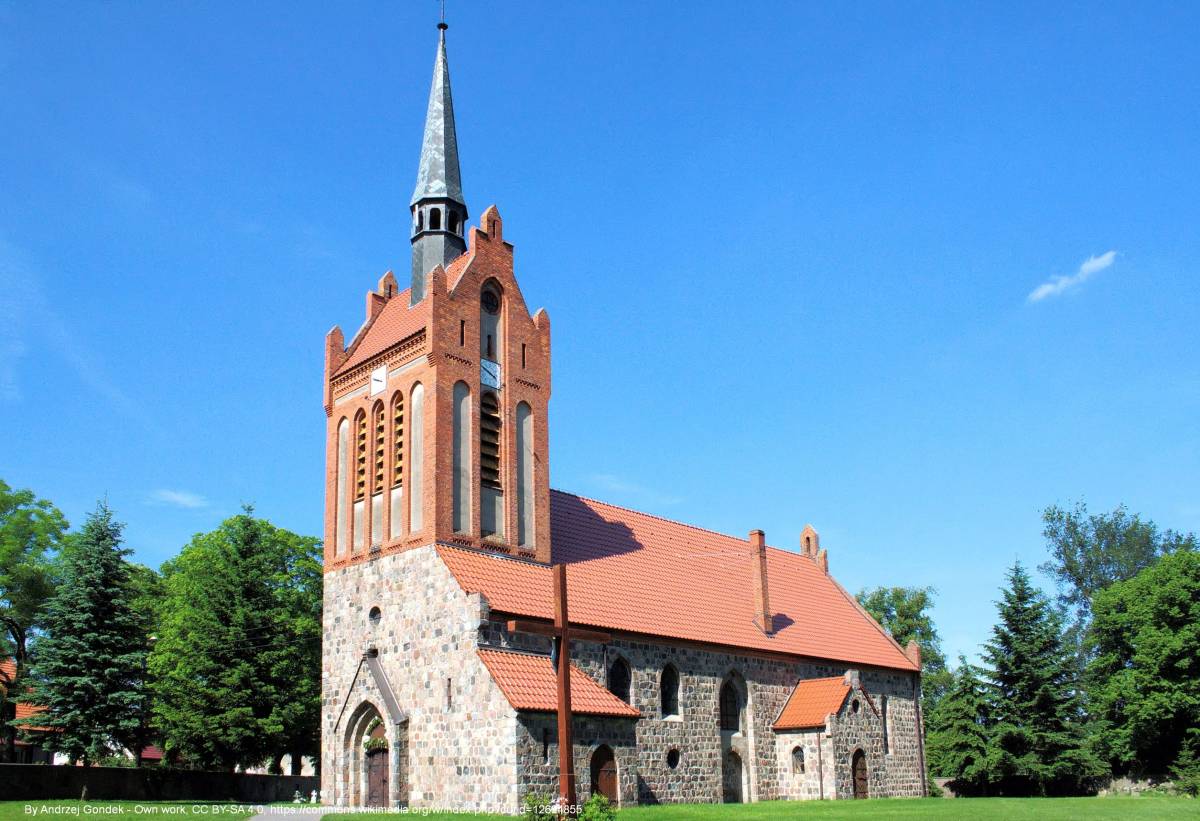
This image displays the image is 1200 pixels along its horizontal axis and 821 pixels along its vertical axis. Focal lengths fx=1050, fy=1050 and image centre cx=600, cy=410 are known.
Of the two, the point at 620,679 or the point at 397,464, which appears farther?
the point at 397,464

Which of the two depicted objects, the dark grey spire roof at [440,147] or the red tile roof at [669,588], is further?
the dark grey spire roof at [440,147]

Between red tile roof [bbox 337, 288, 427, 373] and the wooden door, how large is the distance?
10.8 meters

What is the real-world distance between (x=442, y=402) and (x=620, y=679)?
8.82 meters

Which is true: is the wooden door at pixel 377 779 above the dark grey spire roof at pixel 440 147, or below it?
below

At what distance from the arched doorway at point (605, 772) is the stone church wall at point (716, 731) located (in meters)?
0.28

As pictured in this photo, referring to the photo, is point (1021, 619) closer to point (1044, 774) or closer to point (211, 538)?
point (1044, 774)

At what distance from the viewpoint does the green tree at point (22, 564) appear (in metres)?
42.7

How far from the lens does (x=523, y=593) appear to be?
26.7m

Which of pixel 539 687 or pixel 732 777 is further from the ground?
pixel 539 687

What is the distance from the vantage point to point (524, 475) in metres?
29.5

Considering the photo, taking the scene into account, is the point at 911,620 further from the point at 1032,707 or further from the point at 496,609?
the point at 496,609

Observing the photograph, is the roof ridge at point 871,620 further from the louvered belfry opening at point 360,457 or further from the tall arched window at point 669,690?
the louvered belfry opening at point 360,457

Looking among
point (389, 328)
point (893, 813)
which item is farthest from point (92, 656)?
point (893, 813)

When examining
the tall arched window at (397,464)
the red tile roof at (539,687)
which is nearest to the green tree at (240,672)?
the tall arched window at (397,464)
